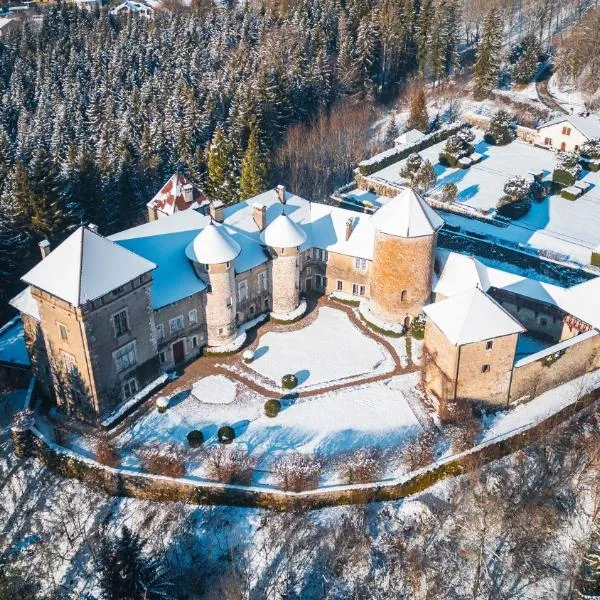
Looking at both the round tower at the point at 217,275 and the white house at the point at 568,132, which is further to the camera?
the white house at the point at 568,132

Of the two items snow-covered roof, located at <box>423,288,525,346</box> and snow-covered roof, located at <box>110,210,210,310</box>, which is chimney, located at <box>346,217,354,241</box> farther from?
snow-covered roof, located at <box>423,288,525,346</box>

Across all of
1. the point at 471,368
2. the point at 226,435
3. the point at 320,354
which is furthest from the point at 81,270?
the point at 471,368

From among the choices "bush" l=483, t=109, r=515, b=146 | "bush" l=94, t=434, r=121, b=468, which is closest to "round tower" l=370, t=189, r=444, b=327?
"bush" l=94, t=434, r=121, b=468

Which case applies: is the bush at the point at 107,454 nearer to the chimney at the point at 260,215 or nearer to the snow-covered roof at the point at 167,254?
the snow-covered roof at the point at 167,254

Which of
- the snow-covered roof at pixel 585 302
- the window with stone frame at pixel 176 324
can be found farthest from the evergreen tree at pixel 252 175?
the snow-covered roof at pixel 585 302

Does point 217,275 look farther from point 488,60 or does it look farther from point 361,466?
point 488,60

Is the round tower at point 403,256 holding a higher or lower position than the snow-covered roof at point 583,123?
higher
